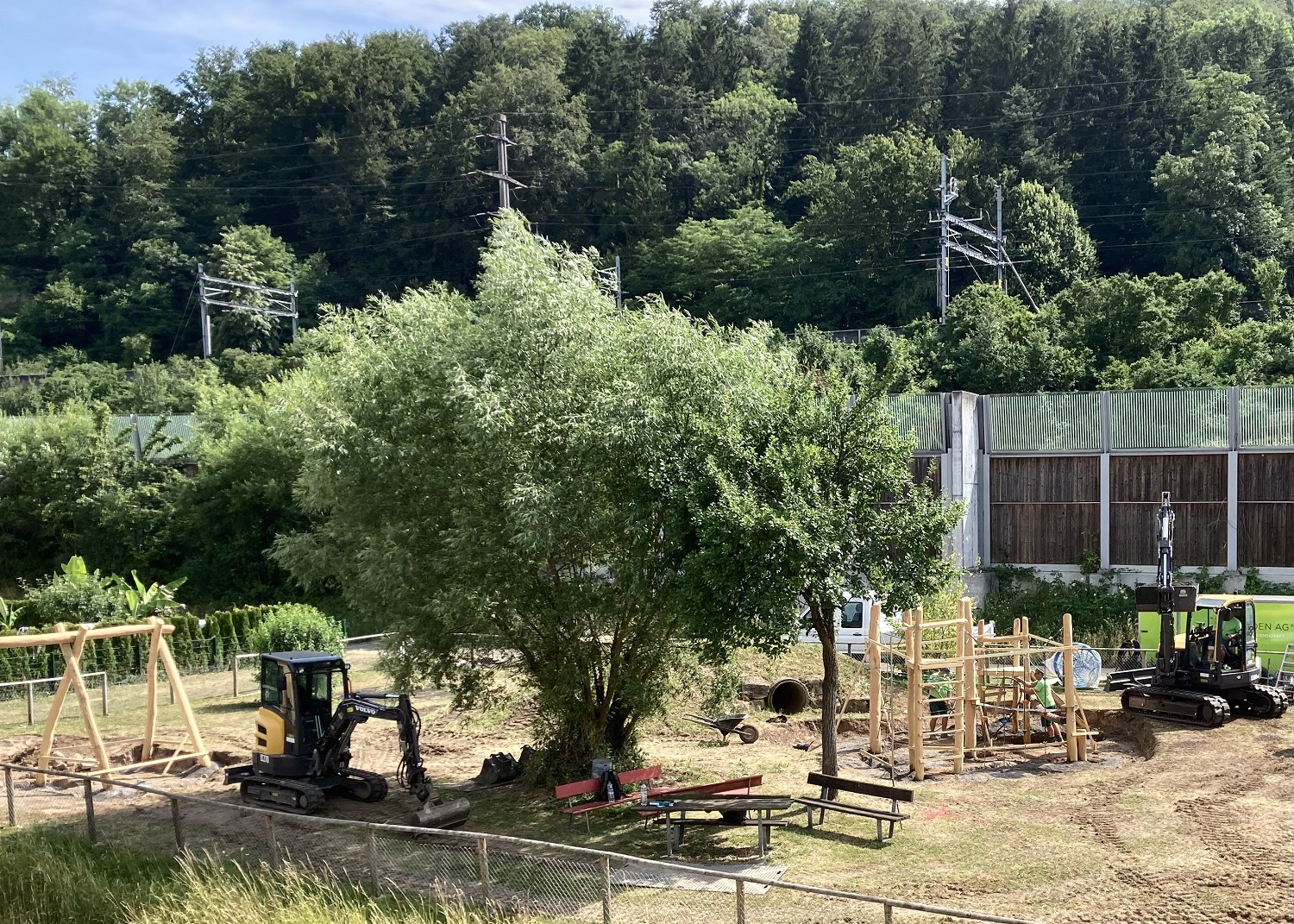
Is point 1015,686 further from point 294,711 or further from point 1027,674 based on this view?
point 294,711

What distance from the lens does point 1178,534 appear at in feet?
112

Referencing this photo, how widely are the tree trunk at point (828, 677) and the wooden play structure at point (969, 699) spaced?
3.77 feet

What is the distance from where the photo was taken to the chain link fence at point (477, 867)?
39.7ft

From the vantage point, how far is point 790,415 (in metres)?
16.3

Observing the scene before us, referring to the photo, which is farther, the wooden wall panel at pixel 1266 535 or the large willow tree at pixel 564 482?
the wooden wall panel at pixel 1266 535

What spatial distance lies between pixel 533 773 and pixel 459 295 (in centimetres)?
775

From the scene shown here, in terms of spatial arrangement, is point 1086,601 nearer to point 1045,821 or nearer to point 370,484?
point 1045,821

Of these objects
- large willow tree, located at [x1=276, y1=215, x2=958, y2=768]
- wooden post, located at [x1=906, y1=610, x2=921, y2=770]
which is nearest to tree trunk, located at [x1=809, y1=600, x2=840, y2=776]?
large willow tree, located at [x1=276, y1=215, x2=958, y2=768]

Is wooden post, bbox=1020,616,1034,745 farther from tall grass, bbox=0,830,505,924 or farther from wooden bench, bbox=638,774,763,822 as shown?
tall grass, bbox=0,830,505,924

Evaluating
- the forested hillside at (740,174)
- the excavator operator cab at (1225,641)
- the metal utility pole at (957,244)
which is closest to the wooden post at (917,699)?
the excavator operator cab at (1225,641)

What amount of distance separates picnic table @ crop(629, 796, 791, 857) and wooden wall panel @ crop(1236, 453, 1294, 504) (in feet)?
74.1

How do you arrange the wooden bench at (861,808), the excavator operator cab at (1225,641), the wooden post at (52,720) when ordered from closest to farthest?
the wooden bench at (861,808)
the wooden post at (52,720)
the excavator operator cab at (1225,641)

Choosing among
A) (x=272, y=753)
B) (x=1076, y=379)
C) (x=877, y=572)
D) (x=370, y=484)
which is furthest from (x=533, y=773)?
(x=1076, y=379)

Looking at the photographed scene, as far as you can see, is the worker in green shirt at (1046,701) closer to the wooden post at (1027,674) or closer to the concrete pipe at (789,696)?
the wooden post at (1027,674)
